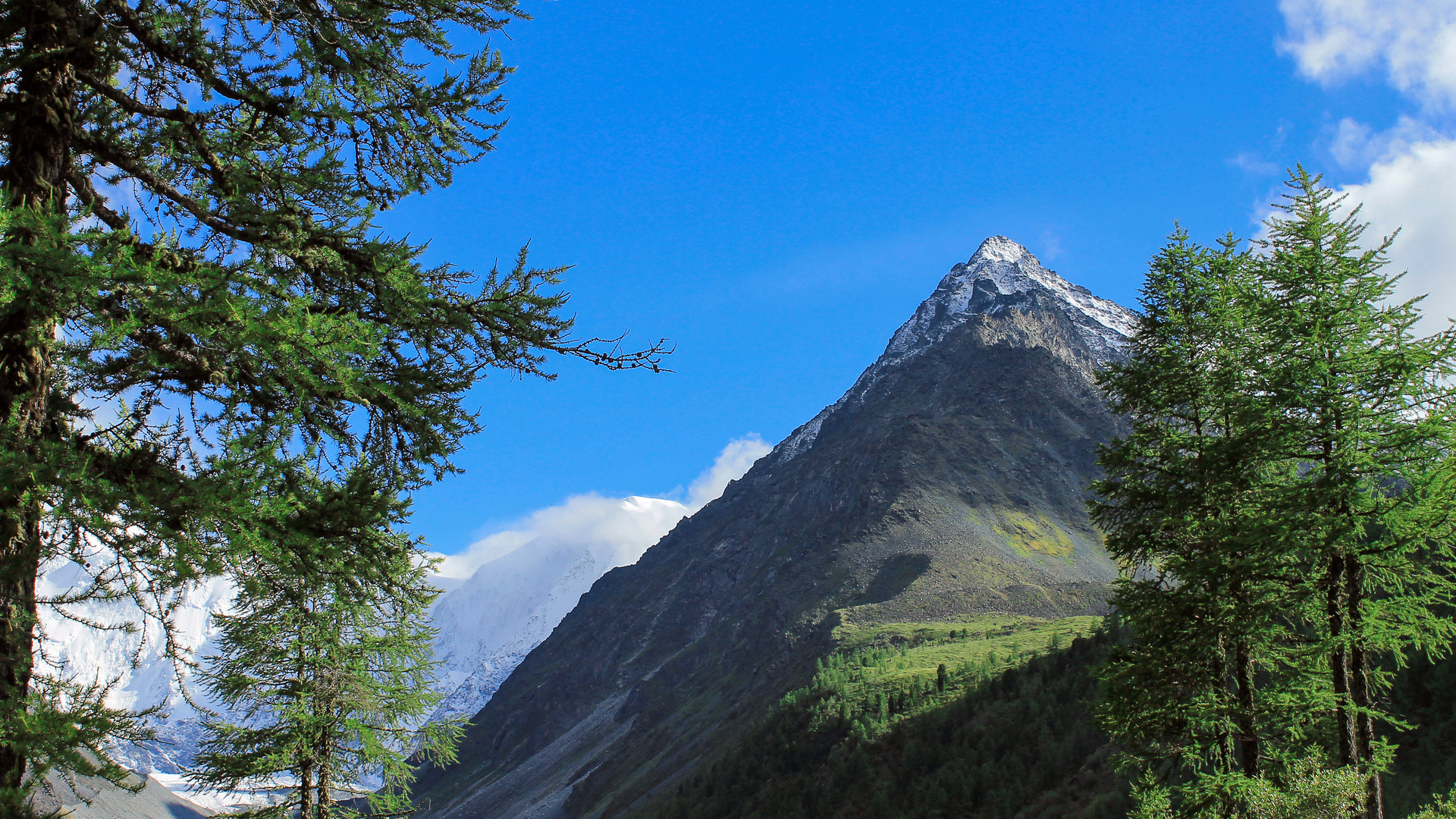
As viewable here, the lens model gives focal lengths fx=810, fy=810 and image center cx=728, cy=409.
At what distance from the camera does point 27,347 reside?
16.0 feet

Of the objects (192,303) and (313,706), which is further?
(313,706)

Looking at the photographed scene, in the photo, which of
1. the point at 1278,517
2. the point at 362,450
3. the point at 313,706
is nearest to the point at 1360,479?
the point at 1278,517

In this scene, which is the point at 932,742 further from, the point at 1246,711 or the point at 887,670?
the point at 1246,711

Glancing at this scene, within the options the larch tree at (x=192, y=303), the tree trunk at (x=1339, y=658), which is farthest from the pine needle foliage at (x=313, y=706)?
the tree trunk at (x=1339, y=658)

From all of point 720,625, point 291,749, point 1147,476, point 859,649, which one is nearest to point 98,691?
point 291,749

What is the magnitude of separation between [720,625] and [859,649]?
251 ft

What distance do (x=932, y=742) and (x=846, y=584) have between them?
74223mm

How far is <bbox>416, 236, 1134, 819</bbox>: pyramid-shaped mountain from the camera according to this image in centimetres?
12288

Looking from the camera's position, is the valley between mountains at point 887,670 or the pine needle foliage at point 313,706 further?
the valley between mountains at point 887,670

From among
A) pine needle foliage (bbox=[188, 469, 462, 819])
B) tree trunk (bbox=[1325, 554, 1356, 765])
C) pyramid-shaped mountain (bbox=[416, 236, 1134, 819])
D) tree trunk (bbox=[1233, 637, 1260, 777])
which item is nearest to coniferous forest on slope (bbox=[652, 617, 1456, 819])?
pyramid-shaped mountain (bbox=[416, 236, 1134, 819])

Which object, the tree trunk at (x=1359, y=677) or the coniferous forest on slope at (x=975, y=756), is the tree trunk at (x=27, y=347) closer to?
the tree trunk at (x=1359, y=677)

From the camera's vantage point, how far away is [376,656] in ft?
44.5

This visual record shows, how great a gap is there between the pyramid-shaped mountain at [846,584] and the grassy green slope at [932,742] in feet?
57.1

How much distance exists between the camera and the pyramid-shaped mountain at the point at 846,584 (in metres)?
123
